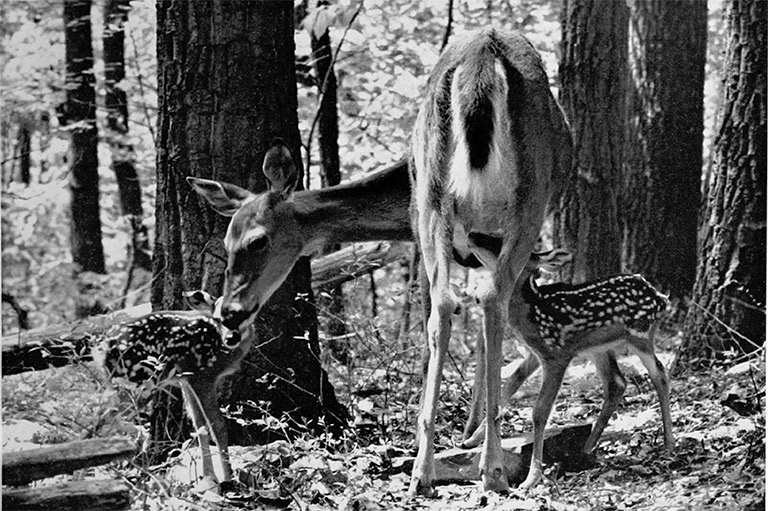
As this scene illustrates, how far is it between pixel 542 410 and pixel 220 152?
1.76 metres

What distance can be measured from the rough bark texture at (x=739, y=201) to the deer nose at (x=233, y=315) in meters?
2.10

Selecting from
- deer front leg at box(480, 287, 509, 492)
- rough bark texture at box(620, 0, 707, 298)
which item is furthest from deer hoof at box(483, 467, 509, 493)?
rough bark texture at box(620, 0, 707, 298)

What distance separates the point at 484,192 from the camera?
12.9ft

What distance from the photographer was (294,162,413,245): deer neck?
4760 millimetres

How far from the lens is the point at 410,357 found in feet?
16.9

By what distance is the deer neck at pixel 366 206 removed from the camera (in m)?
4.76

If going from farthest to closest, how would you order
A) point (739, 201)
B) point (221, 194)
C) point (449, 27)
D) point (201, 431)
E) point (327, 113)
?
point (327, 113) < point (449, 27) < point (739, 201) < point (221, 194) < point (201, 431)

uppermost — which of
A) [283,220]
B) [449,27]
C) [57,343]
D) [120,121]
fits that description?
[449,27]

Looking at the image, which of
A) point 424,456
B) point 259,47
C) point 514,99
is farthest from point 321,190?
point 424,456

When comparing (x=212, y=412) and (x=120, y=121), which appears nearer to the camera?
(x=212, y=412)

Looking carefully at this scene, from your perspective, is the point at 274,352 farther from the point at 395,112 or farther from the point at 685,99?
the point at 685,99

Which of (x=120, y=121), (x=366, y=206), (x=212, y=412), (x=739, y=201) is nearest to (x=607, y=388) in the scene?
(x=739, y=201)

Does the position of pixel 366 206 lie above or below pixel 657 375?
above

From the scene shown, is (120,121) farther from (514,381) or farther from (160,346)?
(514,381)
